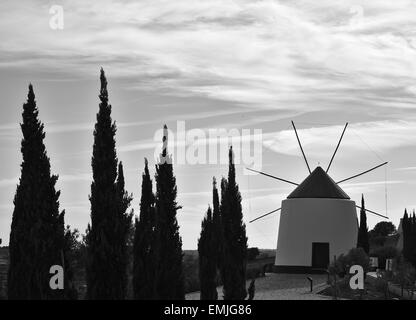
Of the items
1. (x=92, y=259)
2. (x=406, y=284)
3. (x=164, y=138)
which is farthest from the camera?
(x=406, y=284)

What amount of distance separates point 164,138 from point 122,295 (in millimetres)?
7543

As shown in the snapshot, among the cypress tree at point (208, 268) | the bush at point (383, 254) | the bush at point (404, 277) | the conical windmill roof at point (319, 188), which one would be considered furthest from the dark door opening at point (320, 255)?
the cypress tree at point (208, 268)

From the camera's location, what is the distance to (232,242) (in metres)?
35.8

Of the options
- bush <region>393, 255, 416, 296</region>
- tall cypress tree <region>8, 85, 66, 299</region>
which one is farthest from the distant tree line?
bush <region>393, 255, 416, 296</region>

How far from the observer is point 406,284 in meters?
42.0

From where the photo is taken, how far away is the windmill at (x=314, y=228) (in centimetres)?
5569

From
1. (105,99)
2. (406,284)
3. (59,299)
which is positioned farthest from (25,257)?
(406,284)

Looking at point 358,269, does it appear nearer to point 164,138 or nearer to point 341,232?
point 341,232

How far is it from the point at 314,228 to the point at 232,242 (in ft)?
70.2

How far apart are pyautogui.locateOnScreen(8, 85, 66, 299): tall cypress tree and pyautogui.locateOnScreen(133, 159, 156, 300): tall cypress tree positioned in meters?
5.47

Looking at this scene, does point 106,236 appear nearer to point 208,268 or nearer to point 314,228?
point 208,268

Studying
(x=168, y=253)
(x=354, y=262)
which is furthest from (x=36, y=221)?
(x=354, y=262)

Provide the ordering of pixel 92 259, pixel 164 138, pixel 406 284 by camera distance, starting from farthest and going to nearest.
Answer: pixel 406 284, pixel 164 138, pixel 92 259

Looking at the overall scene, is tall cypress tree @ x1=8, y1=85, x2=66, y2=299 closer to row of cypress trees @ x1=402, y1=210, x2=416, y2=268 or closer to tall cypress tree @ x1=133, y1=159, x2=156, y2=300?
tall cypress tree @ x1=133, y1=159, x2=156, y2=300
